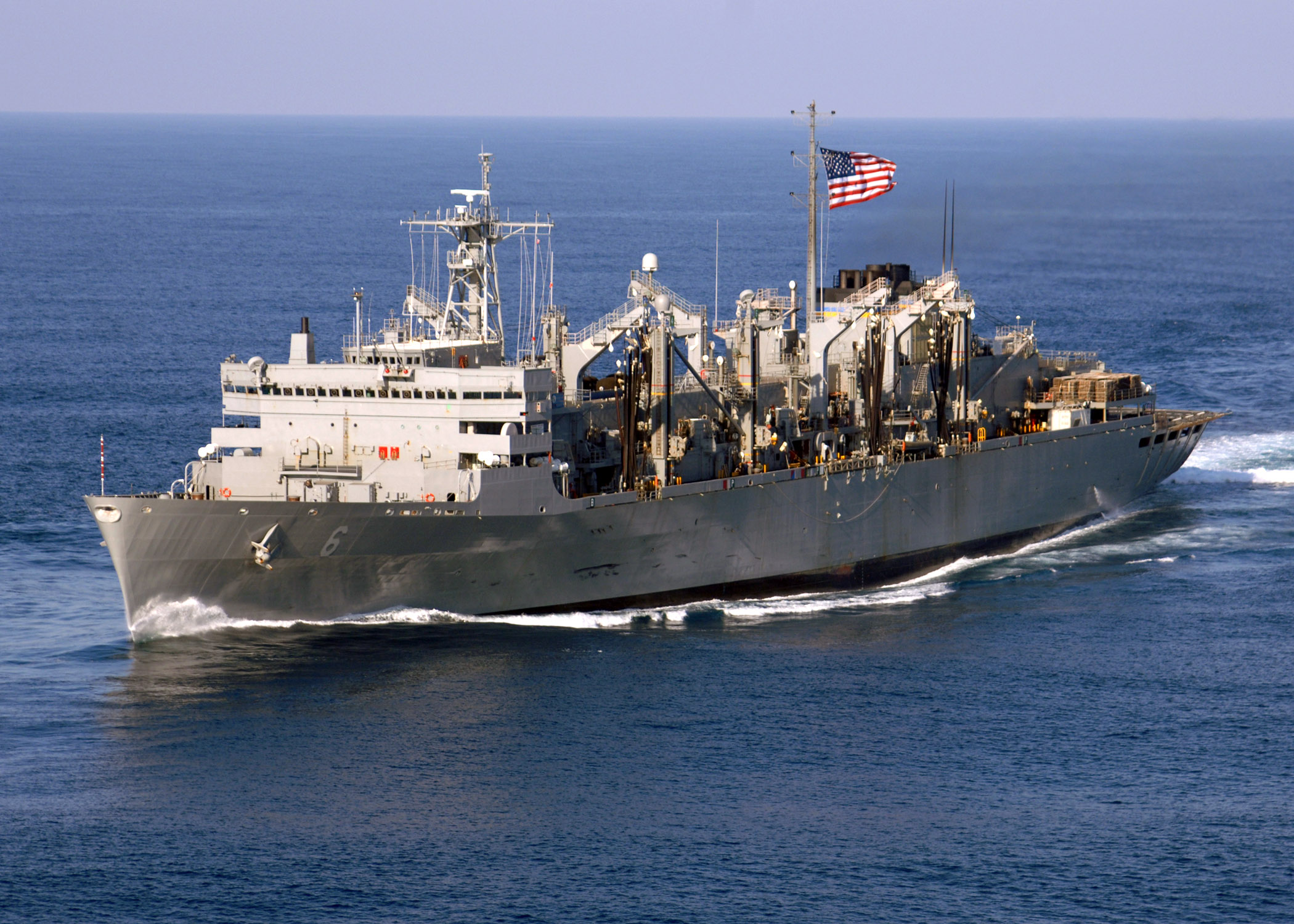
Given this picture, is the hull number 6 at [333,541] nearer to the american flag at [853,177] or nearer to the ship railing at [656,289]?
the ship railing at [656,289]

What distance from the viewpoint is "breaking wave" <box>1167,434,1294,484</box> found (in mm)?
64125

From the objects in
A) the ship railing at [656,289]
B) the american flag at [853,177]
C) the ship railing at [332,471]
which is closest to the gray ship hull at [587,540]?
the ship railing at [332,471]

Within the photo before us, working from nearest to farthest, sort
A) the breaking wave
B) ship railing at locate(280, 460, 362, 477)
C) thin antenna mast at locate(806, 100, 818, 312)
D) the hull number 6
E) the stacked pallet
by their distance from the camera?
the hull number 6, ship railing at locate(280, 460, 362, 477), thin antenna mast at locate(806, 100, 818, 312), the stacked pallet, the breaking wave

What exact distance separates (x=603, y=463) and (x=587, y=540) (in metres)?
3.72

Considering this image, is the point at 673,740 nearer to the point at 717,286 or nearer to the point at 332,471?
the point at 332,471

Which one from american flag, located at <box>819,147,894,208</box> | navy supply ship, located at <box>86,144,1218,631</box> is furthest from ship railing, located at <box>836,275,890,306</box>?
american flag, located at <box>819,147,894,208</box>

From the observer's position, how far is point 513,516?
4316 cm

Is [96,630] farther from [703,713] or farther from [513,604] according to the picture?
[703,713]

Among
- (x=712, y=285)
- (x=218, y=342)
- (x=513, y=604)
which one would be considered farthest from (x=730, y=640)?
(x=712, y=285)

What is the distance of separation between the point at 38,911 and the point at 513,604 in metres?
17.4

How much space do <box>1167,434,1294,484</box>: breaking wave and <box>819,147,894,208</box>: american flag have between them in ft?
62.3

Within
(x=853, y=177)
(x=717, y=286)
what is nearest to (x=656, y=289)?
(x=853, y=177)

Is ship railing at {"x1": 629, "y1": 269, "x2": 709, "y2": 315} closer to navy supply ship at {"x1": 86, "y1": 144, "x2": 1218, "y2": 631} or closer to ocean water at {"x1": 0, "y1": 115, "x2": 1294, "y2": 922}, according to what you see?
navy supply ship at {"x1": 86, "y1": 144, "x2": 1218, "y2": 631}

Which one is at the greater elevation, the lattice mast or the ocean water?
the lattice mast
